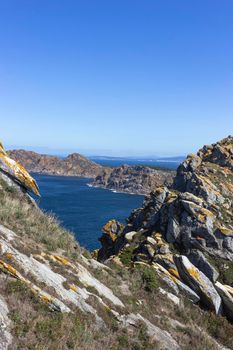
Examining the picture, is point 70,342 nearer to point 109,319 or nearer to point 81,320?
point 81,320

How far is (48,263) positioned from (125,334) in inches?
164

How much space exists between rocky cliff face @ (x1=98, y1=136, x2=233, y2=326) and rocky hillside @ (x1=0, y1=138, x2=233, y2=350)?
0.11 metres

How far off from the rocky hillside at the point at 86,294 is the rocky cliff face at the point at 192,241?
0.11 m

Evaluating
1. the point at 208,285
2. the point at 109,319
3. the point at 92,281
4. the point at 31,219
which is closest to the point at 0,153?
the point at 31,219

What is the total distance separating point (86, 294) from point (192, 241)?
16.2 metres

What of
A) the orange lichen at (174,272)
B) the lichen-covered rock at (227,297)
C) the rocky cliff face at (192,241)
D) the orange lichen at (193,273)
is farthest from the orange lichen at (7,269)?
the lichen-covered rock at (227,297)

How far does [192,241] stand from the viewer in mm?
27828

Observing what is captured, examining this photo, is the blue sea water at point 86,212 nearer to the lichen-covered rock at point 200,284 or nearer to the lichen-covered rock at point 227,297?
the lichen-covered rock at point 200,284

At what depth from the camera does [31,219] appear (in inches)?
681

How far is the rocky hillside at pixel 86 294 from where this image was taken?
32.3 feet

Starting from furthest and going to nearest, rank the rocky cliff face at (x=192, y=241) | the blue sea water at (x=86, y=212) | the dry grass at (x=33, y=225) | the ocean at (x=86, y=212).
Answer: the blue sea water at (x=86, y=212)
the ocean at (x=86, y=212)
the rocky cliff face at (x=192, y=241)
the dry grass at (x=33, y=225)

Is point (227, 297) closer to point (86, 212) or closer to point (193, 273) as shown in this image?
point (193, 273)

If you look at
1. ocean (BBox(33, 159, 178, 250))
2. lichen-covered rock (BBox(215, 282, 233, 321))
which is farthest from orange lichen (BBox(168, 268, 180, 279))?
ocean (BBox(33, 159, 178, 250))

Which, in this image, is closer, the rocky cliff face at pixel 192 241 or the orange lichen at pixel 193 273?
the rocky cliff face at pixel 192 241
